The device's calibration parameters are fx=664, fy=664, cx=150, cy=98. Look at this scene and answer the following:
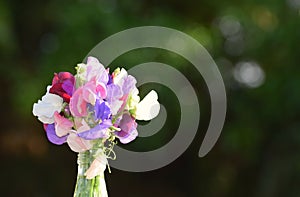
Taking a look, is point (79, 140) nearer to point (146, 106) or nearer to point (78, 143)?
point (78, 143)

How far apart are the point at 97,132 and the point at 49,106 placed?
0.11m

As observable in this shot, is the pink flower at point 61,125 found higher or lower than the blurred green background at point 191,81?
lower

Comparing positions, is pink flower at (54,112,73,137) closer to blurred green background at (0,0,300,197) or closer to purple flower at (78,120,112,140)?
purple flower at (78,120,112,140)

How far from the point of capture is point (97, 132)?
1.20 meters

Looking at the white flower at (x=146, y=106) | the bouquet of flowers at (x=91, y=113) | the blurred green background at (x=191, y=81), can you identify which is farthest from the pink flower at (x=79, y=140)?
the blurred green background at (x=191, y=81)

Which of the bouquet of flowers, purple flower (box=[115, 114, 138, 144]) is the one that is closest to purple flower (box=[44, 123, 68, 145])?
the bouquet of flowers

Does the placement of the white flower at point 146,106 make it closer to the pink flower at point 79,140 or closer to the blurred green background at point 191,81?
the pink flower at point 79,140

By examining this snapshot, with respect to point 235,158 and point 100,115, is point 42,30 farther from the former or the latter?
point 100,115

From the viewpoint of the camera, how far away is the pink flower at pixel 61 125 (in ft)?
4.00

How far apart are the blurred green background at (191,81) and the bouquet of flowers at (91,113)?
7.59ft

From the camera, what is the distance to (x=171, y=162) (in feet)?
15.2

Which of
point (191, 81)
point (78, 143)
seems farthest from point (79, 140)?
point (191, 81)

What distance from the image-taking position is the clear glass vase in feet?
4.01

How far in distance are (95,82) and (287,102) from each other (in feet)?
9.56
